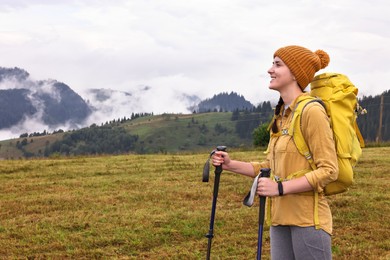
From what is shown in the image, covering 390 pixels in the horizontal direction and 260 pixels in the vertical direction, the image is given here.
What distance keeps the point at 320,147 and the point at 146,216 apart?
9.90 m

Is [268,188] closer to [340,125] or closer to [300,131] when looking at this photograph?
[300,131]

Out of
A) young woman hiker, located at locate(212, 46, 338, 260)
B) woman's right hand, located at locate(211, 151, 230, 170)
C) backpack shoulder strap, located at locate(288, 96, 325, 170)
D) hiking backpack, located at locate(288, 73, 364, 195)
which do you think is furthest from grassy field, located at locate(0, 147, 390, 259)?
backpack shoulder strap, located at locate(288, 96, 325, 170)

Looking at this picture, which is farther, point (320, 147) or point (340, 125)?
point (340, 125)

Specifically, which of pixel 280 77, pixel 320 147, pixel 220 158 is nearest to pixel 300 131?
pixel 320 147

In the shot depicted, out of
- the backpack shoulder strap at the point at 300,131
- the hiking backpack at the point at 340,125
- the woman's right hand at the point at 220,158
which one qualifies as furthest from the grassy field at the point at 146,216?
the backpack shoulder strap at the point at 300,131

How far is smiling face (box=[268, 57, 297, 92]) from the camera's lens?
4590 millimetres

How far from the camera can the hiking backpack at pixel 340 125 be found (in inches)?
171

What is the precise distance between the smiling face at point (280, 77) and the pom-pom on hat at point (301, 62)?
4cm

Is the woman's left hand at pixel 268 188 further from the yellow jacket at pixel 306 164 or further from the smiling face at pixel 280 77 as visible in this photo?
the smiling face at pixel 280 77

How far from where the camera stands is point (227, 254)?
34.3ft

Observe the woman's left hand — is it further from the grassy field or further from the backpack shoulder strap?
the grassy field

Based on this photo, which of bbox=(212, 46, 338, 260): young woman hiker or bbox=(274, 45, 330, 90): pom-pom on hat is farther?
bbox=(274, 45, 330, 90): pom-pom on hat

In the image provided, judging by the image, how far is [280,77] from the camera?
4609 mm

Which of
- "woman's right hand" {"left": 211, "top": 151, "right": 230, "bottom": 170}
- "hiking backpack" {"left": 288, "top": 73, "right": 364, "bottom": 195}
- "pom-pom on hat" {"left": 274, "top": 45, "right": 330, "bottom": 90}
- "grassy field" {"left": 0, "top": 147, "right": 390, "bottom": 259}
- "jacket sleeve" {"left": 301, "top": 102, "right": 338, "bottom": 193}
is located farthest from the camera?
"grassy field" {"left": 0, "top": 147, "right": 390, "bottom": 259}
